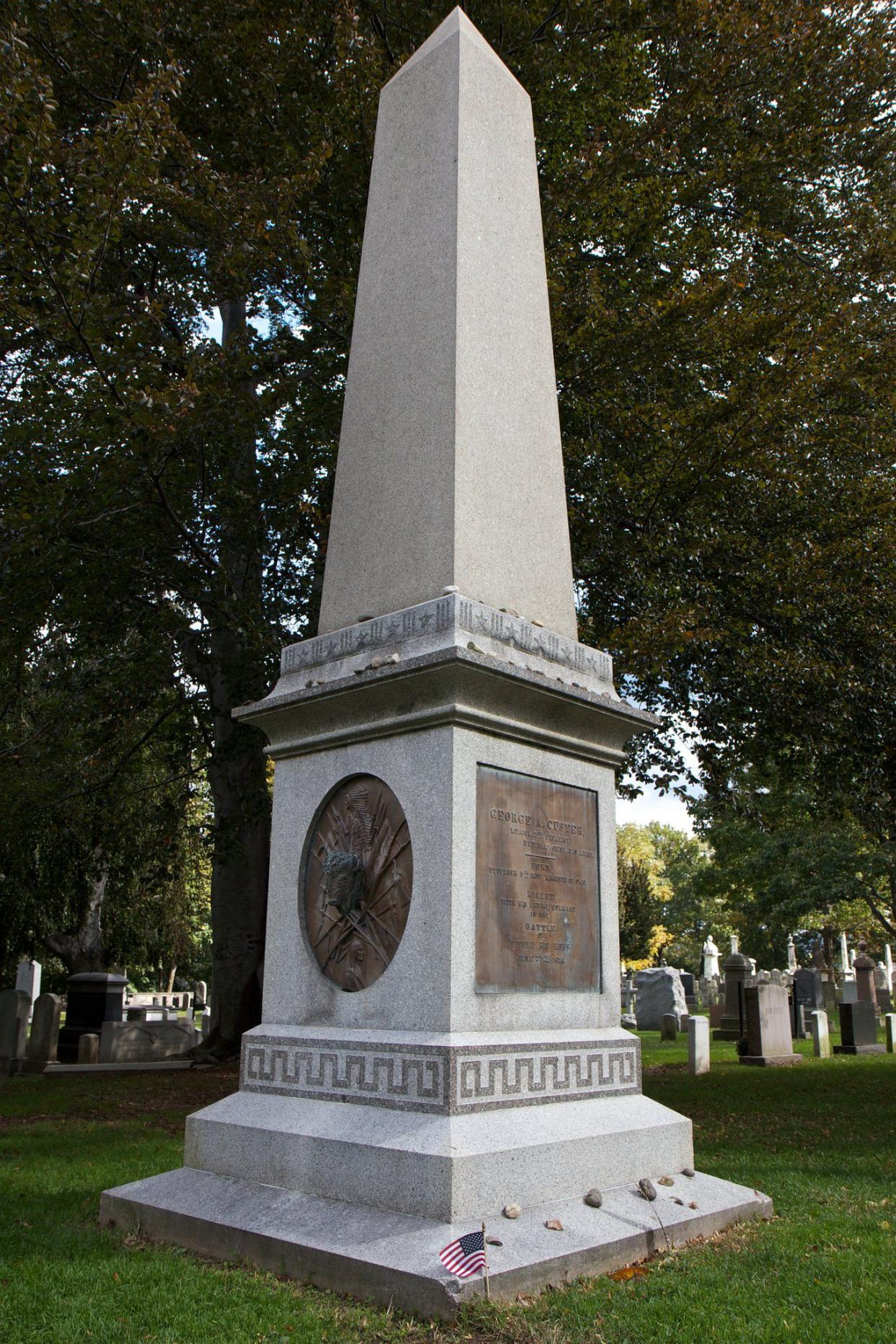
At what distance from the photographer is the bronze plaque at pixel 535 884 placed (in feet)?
17.0

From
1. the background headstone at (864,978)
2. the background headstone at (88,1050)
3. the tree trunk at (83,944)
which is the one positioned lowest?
the background headstone at (88,1050)

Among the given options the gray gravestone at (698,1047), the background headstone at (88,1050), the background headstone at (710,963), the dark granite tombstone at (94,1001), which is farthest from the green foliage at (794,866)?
the background headstone at (88,1050)

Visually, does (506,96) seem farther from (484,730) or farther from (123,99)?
(123,99)

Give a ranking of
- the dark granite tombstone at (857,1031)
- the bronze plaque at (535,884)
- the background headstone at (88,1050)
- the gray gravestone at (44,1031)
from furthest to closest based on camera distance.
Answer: the dark granite tombstone at (857,1031) < the background headstone at (88,1050) < the gray gravestone at (44,1031) < the bronze plaque at (535,884)

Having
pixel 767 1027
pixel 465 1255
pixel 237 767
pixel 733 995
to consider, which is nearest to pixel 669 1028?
pixel 733 995

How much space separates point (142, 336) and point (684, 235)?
7.09 meters

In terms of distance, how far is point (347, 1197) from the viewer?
4.73 m

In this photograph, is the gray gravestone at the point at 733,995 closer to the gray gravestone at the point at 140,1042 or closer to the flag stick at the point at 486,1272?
the gray gravestone at the point at 140,1042

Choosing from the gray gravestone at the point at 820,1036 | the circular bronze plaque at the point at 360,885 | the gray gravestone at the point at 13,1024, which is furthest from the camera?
the gray gravestone at the point at 820,1036

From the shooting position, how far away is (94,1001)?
73.6ft

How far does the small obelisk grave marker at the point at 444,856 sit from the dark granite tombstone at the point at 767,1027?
44.8 ft

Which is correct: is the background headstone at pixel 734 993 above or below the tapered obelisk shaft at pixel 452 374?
below

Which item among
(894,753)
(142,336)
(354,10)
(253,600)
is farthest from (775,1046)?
(354,10)

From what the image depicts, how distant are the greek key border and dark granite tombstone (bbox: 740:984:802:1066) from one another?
13816 mm
